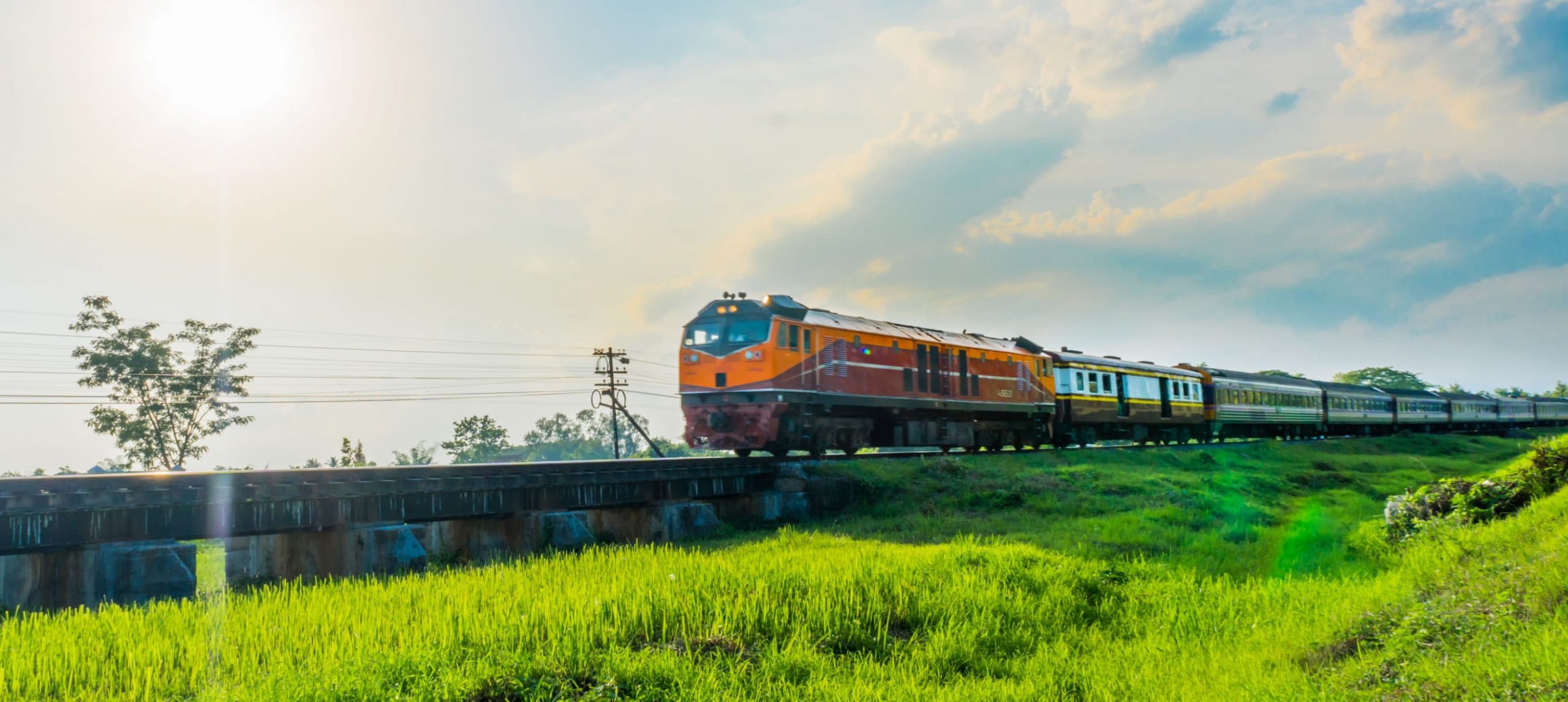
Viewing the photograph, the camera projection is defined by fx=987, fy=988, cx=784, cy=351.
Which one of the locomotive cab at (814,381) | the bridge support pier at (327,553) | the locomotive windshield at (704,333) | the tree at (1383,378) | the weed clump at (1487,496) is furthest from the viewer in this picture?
the tree at (1383,378)

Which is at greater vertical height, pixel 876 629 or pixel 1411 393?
pixel 1411 393

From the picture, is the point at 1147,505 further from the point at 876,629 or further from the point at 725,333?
the point at 876,629

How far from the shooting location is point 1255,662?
8234 mm

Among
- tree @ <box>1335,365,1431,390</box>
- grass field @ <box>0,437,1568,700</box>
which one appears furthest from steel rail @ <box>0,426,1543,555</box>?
tree @ <box>1335,365,1431,390</box>

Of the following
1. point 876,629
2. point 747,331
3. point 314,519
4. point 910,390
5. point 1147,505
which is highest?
point 747,331

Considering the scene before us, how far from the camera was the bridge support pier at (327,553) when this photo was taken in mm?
12461

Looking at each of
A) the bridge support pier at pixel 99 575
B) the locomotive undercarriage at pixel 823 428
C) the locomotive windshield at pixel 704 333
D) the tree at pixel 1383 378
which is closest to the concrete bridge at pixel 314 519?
the bridge support pier at pixel 99 575

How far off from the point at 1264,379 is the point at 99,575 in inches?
1918

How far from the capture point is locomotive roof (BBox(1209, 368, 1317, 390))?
44.5 metres

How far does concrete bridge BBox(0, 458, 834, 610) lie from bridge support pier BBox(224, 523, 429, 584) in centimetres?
2

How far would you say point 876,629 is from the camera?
31.2ft

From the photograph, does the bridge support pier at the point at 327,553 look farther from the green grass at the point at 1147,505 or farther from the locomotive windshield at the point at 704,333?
the locomotive windshield at the point at 704,333

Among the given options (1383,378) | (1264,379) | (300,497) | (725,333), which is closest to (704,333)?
(725,333)

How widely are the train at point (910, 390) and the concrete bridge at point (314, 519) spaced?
10.3 feet
